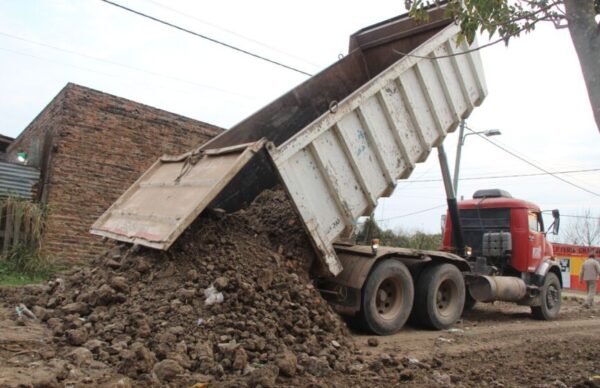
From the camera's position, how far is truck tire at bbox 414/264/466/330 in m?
7.11

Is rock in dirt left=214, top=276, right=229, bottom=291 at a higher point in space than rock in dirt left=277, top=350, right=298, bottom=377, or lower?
higher

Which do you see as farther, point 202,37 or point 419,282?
point 202,37

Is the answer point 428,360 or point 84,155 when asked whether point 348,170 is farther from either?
point 84,155

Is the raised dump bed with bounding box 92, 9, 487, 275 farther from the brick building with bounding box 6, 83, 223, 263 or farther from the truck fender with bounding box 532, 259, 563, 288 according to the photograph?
the brick building with bounding box 6, 83, 223, 263

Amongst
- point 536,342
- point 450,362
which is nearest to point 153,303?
point 450,362

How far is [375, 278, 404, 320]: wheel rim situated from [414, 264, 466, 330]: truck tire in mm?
508

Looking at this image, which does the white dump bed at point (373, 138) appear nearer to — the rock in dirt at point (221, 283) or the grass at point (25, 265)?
the rock in dirt at point (221, 283)

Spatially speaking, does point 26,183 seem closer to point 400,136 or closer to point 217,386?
point 400,136

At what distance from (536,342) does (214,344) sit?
14.9ft

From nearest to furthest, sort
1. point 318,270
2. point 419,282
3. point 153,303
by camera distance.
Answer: point 153,303 → point 318,270 → point 419,282

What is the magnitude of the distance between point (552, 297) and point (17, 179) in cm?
1055

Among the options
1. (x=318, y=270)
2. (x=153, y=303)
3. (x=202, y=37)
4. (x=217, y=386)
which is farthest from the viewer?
(x=202, y=37)

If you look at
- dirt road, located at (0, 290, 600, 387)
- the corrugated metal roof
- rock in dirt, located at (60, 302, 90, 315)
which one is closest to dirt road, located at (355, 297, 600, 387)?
dirt road, located at (0, 290, 600, 387)

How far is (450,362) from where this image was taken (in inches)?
205
